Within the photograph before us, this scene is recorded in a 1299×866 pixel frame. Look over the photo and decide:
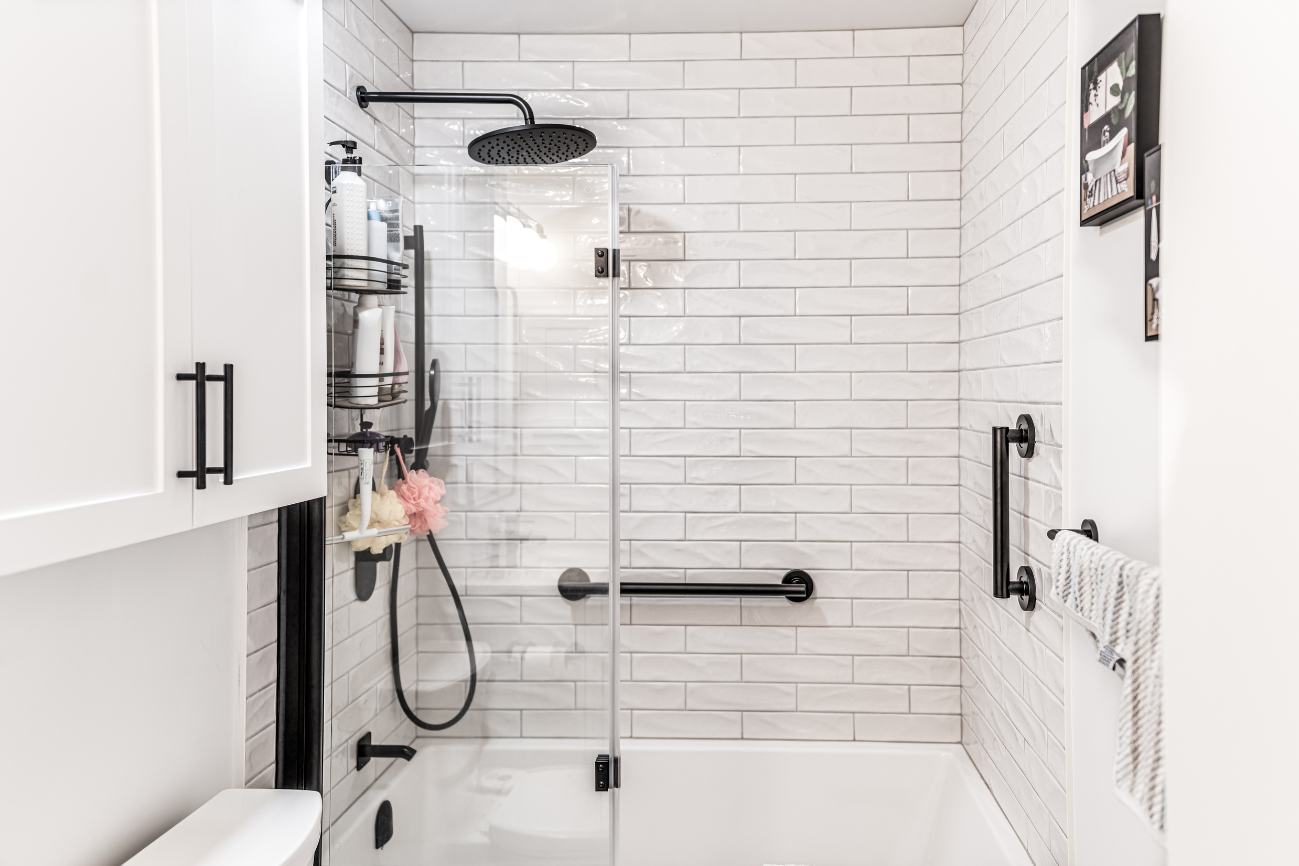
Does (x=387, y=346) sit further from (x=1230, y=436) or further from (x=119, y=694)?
(x=1230, y=436)

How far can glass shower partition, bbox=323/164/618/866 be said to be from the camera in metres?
1.42

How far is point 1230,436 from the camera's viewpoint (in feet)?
1.16

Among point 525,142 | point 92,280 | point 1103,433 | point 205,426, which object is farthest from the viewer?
point 525,142

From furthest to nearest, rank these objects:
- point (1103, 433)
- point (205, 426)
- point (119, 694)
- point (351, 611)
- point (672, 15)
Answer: point (672, 15) < point (351, 611) < point (1103, 433) < point (119, 694) < point (205, 426)

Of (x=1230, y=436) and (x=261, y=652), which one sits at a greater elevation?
(x=1230, y=436)

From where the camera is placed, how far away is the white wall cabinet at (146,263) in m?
0.67

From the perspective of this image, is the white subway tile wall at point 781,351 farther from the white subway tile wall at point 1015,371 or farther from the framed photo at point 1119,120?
the framed photo at point 1119,120

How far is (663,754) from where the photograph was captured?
80.2 inches

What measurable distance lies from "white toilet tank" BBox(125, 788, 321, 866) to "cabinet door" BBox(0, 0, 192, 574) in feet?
1.66

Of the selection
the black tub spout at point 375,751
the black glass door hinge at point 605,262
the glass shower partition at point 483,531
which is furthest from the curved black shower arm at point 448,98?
the black tub spout at point 375,751

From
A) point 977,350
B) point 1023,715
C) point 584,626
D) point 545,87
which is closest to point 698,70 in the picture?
point 545,87

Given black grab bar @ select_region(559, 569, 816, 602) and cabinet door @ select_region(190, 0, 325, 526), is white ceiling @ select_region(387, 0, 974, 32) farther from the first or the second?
black grab bar @ select_region(559, 569, 816, 602)

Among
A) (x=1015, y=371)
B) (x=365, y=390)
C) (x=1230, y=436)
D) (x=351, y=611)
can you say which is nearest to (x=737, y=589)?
(x=1015, y=371)

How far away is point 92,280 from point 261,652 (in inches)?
31.9
